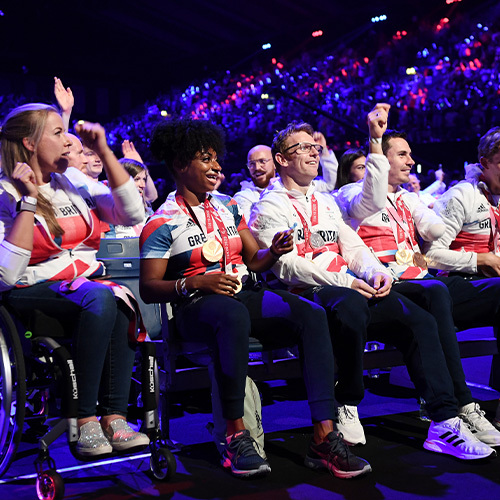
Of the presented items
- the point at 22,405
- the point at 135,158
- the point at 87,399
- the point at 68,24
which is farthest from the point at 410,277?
the point at 68,24

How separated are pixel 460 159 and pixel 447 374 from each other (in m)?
8.74

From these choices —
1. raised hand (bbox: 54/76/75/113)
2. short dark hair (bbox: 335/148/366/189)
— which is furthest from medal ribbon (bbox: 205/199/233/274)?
short dark hair (bbox: 335/148/366/189)

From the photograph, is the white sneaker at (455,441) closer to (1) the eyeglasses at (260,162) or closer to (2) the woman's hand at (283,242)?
(2) the woman's hand at (283,242)

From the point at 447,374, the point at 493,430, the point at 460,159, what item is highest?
the point at 460,159

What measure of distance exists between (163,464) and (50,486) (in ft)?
1.31

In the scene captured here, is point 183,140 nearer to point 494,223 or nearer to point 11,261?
point 11,261

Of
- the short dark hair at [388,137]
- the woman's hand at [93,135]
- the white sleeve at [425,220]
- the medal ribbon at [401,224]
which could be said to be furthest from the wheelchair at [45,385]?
the short dark hair at [388,137]

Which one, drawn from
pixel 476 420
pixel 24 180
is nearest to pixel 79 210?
pixel 24 180

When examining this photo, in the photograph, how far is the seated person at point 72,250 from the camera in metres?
2.13

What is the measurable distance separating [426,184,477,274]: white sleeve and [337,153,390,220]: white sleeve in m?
0.44

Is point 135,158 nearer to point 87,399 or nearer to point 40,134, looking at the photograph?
point 40,134

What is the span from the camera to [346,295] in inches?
102

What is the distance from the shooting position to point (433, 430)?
2.56m

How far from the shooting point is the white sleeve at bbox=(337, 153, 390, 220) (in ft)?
9.93
